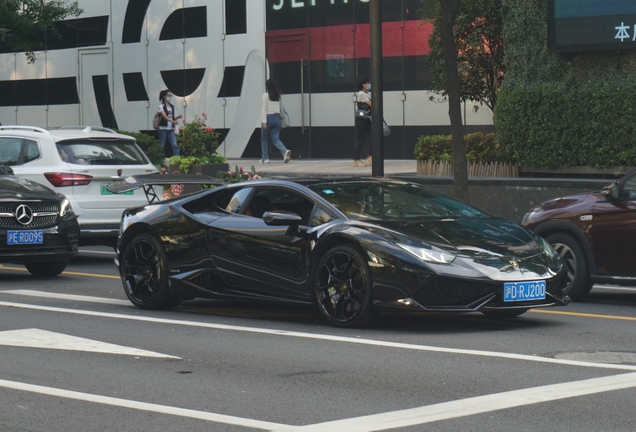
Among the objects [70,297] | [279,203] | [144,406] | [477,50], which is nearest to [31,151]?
[70,297]

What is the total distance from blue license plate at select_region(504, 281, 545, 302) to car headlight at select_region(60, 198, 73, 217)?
6.60 metres

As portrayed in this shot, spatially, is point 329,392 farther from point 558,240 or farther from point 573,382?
point 558,240

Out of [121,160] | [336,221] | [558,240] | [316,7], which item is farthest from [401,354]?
[316,7]

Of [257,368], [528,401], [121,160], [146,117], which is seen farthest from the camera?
[146,117]

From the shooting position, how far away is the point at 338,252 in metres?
9.51

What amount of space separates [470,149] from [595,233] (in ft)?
30.0

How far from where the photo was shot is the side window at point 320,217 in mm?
9789

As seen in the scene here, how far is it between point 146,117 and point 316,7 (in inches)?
291

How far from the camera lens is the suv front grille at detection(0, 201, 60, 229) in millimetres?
13500

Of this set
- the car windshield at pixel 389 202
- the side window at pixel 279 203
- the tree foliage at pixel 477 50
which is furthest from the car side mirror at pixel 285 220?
the tree foliage at pixel 477 50

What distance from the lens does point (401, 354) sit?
8352 mm

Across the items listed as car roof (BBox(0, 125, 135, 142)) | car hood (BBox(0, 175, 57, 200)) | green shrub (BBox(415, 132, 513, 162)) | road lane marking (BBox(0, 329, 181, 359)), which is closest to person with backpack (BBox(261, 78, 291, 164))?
green shrub (BBox(415, 132, 513, 162))

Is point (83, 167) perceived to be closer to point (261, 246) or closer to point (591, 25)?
point (261, 246)

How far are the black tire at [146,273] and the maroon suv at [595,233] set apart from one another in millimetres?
3865
